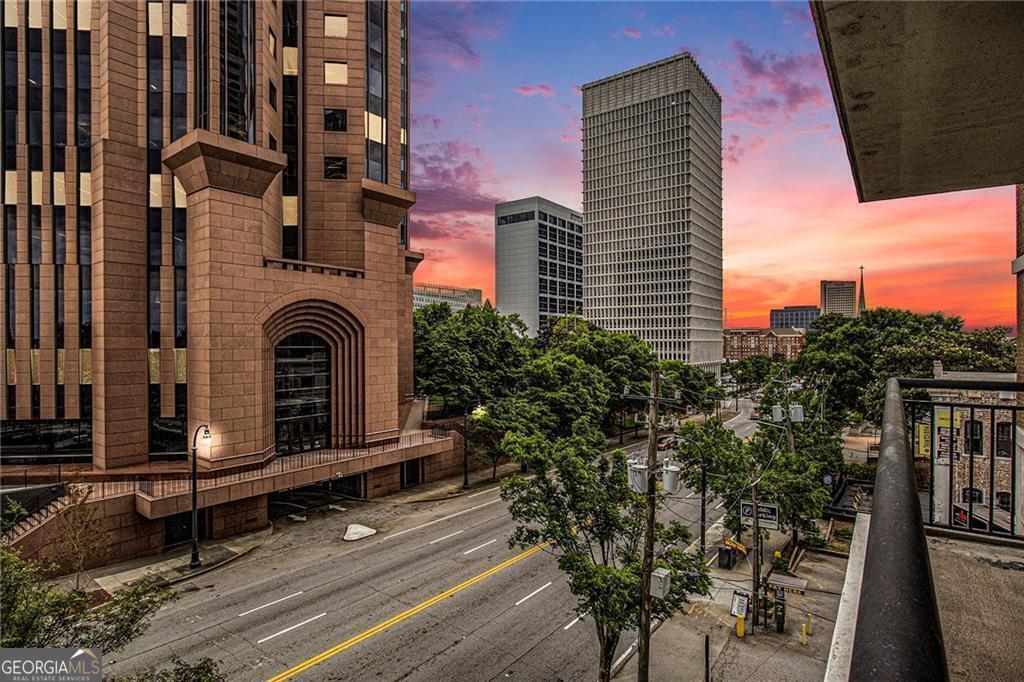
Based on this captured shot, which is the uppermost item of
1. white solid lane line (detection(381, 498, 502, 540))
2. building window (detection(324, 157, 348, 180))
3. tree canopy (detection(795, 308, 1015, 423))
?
building window (detection(324, 157, 348, 180))

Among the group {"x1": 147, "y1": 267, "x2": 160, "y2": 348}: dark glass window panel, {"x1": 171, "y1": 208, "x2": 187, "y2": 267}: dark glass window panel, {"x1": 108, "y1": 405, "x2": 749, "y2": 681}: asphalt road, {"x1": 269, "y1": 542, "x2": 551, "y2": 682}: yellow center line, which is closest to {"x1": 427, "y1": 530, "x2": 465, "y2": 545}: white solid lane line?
{"x1": 108, "y1": 405, "x2": 749, "y2": 681}: asphalt road

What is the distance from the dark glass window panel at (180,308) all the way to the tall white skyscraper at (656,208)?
99538 millimetres

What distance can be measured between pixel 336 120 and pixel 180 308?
15415 millimetres

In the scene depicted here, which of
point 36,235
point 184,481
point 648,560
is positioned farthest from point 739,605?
point 36,235

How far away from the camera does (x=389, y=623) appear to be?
17891mm

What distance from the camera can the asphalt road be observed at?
15703 mm

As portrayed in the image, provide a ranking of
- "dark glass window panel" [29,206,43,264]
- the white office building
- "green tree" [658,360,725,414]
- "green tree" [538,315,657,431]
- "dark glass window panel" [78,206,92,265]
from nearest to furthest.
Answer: "dark glass window panel" [29,206,43,264] → "dark glass window panel" [78,206,92,265] → "green tree" [538,315,657,431] → "green tree" [658,360,725,414] → the white office building

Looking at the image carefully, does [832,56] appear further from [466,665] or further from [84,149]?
[84,149]

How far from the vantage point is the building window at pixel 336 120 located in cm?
3412

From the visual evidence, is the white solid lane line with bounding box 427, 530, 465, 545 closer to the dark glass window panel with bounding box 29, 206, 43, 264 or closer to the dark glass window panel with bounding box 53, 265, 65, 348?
the dark glass window panel with bounding box 53, 265, 65, 348

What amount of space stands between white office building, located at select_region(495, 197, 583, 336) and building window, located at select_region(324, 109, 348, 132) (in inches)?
4453

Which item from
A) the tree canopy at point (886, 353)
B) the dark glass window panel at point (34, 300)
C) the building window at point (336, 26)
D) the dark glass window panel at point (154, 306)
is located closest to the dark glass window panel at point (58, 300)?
the dark glass window panel at point (34, 300)

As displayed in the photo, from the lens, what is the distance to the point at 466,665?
15.7 meters

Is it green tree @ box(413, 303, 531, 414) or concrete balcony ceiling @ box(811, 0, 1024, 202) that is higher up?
concrete balcony ceiling @ box(811, 0, 1024, 202)
